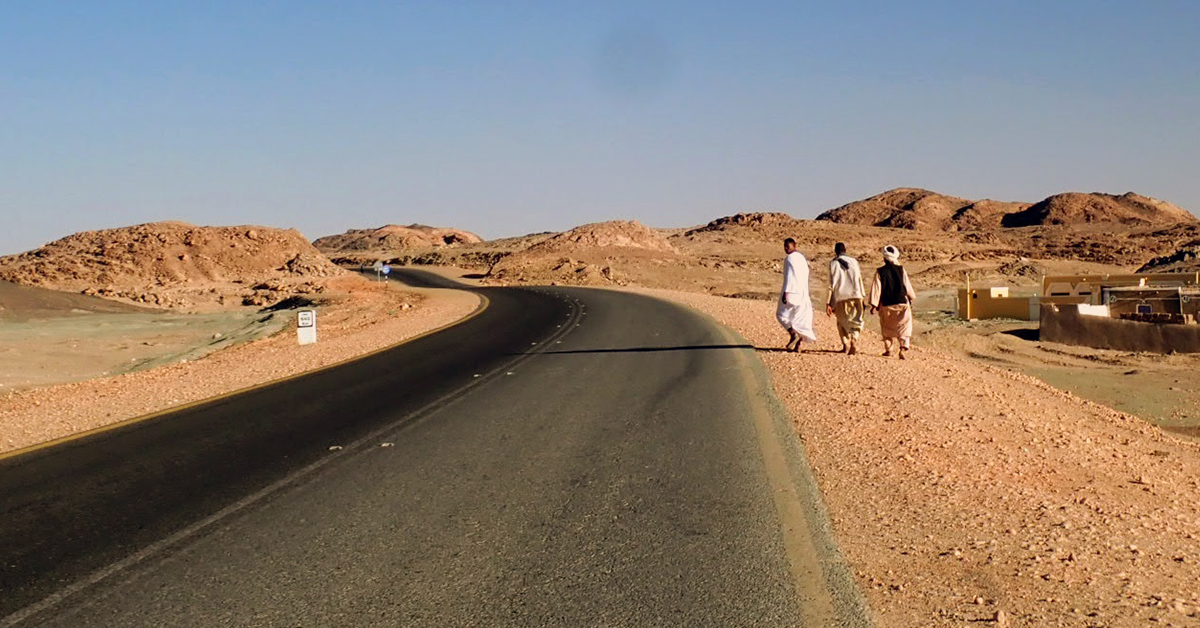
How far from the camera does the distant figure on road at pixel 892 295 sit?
48.9ft

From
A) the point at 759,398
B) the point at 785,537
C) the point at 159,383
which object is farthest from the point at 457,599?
the point at 159,383

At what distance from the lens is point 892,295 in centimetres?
1516

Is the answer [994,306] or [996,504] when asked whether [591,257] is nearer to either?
[994,306]

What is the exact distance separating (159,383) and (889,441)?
37.7ft

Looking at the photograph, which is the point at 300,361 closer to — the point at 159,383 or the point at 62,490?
the point at 159,383

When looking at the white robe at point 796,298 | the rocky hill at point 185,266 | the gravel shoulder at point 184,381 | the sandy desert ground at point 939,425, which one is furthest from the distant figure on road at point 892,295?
the rocky hill at point 185,266

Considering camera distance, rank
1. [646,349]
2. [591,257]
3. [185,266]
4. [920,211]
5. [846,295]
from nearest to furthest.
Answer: [846,295]
[646,349]
[185,266]
[591,257]
[920,211]


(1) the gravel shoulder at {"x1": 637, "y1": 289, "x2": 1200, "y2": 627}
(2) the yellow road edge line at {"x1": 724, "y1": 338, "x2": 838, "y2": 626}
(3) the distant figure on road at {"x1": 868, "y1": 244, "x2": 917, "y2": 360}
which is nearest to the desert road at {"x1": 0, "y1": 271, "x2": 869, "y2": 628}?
(2) the yellow road edge line at {"x1": 724, "y1": 338, "x2": 838, "y2": 626}

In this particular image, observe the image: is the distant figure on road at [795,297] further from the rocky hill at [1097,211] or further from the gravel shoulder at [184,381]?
the rocky hill at [1097,211]

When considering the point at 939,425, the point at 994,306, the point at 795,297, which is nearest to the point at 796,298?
the point at 795,297

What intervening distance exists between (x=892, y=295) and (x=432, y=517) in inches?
411

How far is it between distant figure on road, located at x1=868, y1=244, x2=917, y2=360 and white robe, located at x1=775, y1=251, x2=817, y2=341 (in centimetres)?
125

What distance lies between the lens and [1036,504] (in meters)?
6.96

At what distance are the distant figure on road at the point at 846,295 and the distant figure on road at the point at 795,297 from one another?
49 cm
